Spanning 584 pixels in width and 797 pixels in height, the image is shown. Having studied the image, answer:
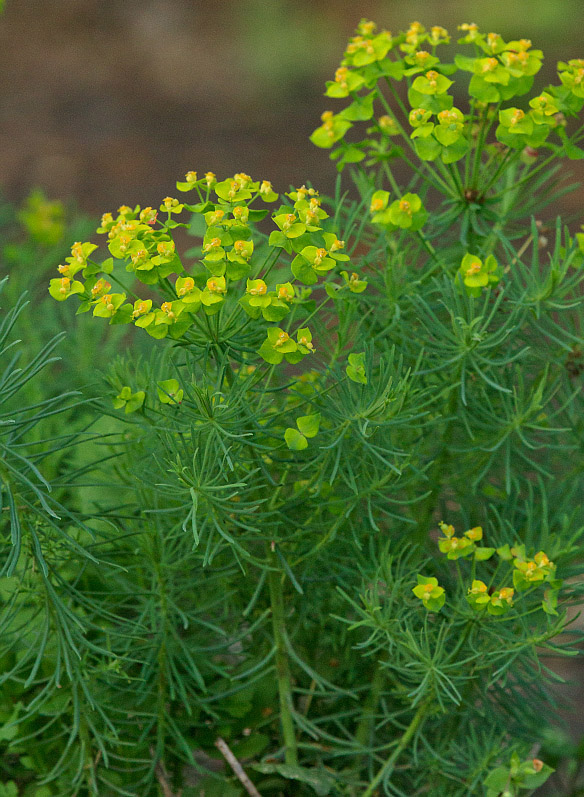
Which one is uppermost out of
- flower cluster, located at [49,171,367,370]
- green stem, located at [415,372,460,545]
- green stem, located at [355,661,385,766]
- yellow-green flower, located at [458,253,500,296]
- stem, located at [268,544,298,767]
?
flower cluster, located at [49,171,367,370]

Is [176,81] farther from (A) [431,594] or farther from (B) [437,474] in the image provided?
(A) [431,594]

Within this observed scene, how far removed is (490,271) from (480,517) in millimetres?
426

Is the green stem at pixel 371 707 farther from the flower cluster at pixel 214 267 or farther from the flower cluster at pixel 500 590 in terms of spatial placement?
the flower cluster at pixel 214 267

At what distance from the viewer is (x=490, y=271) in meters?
1.01

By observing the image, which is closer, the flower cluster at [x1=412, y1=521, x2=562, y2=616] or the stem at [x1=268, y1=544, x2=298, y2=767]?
the flower cluster at [x1=412, y1=521, x2=562, y2=616]

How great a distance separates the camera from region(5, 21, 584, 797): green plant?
917 millimetres

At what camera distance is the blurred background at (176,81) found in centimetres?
378

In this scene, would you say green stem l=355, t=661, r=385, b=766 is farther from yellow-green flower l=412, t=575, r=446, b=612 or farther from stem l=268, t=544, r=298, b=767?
yellow-green flower l=412, t=575, r=446, b=612

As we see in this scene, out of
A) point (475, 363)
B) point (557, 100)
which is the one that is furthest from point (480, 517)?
point (557, 100)

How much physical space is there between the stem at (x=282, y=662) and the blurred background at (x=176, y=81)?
8.78 ft

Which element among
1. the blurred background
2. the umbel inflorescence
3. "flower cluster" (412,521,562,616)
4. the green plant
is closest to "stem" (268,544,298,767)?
the green plant

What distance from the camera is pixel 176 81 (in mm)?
4430

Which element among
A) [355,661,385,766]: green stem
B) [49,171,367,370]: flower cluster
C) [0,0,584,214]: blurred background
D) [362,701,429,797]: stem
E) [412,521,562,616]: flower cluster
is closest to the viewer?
[49,171,367,370]: flower cluster

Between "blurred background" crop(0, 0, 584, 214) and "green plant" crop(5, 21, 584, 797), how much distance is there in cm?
255
